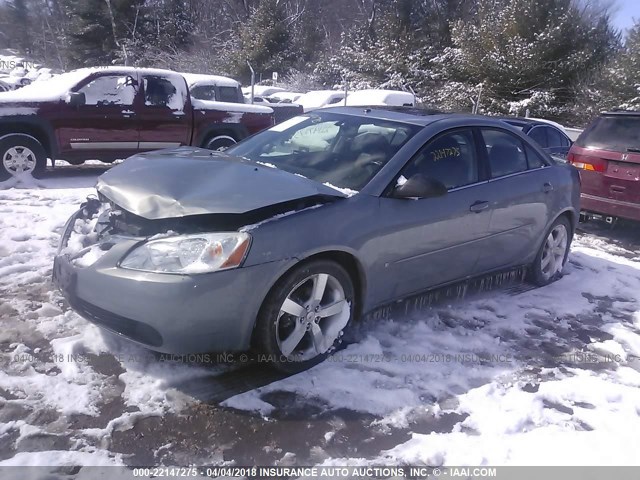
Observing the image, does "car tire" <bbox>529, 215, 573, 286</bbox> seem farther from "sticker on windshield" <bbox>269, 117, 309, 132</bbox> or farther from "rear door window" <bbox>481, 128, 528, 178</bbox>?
"sticker on windshield" <bbox>269, 117, 309, 132</bbox>

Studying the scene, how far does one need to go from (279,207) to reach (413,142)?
4.08ft

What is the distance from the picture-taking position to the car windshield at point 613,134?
6879 millimetres

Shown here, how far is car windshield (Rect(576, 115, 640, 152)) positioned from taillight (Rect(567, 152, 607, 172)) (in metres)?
0.15

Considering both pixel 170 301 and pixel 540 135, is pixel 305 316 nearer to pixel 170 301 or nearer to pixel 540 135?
pixel 170 301

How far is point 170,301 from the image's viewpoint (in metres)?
2.94

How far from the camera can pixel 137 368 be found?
10.9 feet

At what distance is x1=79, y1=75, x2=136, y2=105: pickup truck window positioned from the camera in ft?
28.5

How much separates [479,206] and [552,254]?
1568mm

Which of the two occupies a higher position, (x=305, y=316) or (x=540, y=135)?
(x=540, y=135)

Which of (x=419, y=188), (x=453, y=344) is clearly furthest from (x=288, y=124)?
(x=453, y=344)

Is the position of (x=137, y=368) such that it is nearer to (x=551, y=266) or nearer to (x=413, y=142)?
(x=413, y=142)

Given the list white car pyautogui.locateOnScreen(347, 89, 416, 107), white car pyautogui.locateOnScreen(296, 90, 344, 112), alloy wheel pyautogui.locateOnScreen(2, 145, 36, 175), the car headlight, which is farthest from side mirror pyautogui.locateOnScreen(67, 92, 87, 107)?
white car pyautogui.locateOnScreen(296, 90, 344, 112)

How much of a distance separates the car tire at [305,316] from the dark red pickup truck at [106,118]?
20.5 feet

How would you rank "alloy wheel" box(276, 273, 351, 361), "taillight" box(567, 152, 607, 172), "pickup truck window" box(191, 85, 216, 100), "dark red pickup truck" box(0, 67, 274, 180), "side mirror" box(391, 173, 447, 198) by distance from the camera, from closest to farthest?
"alloy wheel" box(276, 273, 351, 361)
"side mirror" box(391, 173, 447, 198)
"taillight" box(567, 152, 607, 172)
"dark red pickup truck" box(0, 67, 274, 180)
"pickup truck window" box(191, 85, 216, 100)
